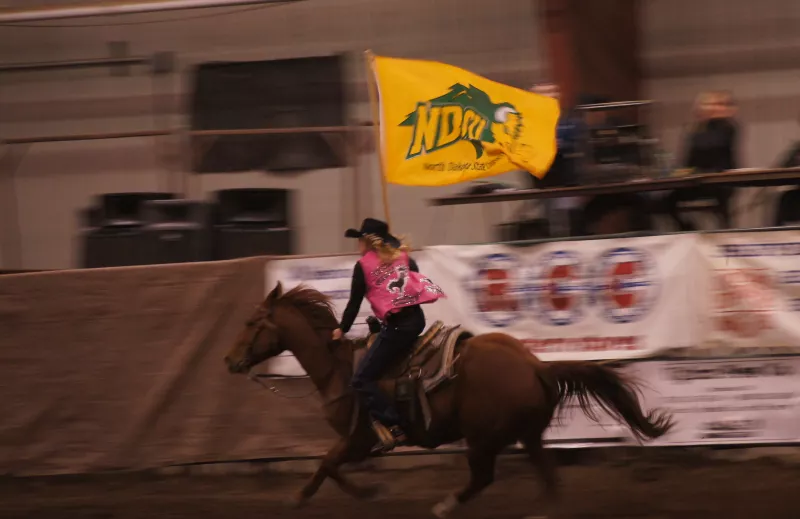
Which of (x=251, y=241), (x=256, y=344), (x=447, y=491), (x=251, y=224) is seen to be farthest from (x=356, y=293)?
(x=251, y=224)

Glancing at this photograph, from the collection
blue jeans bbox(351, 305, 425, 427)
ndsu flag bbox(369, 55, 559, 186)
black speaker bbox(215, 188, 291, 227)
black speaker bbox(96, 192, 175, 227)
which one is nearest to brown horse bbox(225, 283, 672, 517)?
blue jeans bbox(351, 305, 425, 427)

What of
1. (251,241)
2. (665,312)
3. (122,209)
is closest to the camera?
(665,312)

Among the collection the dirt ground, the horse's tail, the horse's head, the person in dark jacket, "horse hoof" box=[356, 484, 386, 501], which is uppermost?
the person in dark jacket

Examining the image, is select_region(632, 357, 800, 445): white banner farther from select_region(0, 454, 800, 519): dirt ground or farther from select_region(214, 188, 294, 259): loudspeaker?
select_region(214, 188, 294, 259): loudspeaker

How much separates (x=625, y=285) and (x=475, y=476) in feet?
7.68

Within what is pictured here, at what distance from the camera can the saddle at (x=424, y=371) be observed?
7242 millimetres

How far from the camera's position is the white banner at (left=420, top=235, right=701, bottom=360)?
27.9 feet

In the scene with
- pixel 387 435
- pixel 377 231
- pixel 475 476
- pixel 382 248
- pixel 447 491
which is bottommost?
pixel 447 491

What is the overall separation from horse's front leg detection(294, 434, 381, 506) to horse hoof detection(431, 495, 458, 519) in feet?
2.22

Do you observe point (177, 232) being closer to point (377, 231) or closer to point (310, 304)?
point (310, 304)

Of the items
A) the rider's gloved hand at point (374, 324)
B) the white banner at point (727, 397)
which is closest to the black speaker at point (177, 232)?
the rider's gloved hand at point (374, 324)

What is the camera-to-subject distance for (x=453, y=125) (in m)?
8.74

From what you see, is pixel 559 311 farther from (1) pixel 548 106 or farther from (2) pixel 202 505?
(2) pixel 202 505

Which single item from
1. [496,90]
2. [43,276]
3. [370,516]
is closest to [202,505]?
[370,516]
